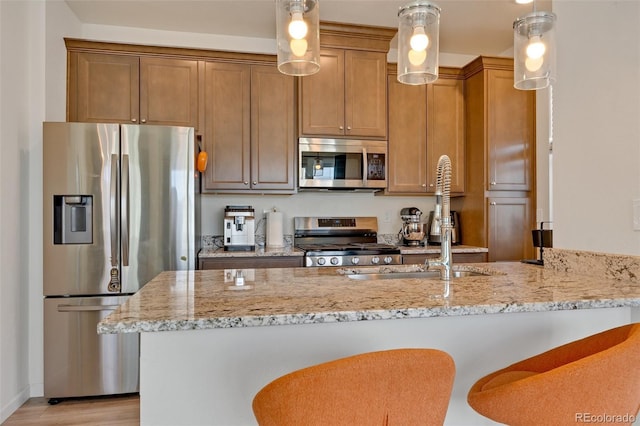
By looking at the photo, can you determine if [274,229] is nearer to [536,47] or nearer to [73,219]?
[73,219]

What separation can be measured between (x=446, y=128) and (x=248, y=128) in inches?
69.1

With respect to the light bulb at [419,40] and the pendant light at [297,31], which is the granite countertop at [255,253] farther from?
the light bulb at [419,40]

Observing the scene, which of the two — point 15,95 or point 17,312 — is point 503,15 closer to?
point 15,95

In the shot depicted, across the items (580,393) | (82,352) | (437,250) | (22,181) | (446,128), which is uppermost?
(446,128)

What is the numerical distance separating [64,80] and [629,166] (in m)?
3.48

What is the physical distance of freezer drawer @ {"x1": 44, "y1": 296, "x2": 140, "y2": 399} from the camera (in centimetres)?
257

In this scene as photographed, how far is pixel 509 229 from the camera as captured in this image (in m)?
3.49

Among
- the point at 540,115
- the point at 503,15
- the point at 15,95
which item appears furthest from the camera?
the point at 540,115

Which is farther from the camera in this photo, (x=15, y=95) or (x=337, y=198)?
(x=337, y=198)

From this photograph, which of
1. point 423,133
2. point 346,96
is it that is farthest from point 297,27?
point 423,133

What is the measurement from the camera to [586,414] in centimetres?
100

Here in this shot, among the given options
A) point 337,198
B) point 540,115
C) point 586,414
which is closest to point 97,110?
point 337,198

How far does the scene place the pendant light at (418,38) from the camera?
146 centimetres

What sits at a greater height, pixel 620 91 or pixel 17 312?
pixel 620 91
